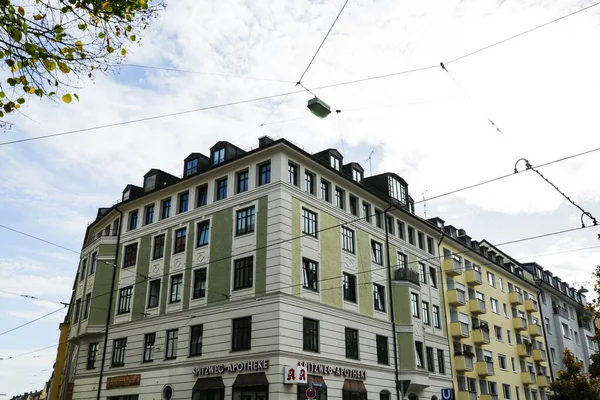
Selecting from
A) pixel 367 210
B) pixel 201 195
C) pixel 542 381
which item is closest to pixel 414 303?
pixel 367 210

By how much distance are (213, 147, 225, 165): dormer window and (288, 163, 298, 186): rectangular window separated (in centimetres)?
524

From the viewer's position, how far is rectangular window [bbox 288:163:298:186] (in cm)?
3050

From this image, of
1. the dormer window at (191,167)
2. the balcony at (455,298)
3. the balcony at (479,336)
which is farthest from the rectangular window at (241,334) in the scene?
the balcony at (479,336)

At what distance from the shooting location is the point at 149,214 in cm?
3678

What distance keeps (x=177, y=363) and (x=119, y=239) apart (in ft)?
39.0

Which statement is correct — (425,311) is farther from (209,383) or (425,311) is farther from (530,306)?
(530,306)

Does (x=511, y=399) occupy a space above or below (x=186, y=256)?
below

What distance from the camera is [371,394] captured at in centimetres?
3069

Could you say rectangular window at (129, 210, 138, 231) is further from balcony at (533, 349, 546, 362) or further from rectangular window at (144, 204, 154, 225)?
balcony at (533, 349, 546, 362)

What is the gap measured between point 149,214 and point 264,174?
1064 cm

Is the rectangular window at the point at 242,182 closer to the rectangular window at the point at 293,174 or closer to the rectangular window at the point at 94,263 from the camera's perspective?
the rectangular window at the point at 293,174

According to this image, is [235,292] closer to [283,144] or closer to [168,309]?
[168,309]

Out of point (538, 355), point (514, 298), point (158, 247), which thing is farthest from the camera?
point (538, 355)

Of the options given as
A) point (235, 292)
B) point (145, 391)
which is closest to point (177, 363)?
point (145, 391)
